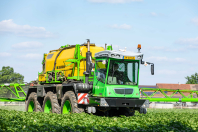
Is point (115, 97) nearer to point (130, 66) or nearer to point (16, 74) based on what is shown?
point (130, 66)

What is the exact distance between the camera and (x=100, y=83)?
1262 centimetres

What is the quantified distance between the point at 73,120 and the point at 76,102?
2.07 metres

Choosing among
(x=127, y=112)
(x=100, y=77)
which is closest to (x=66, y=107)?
(x=100, y=77)

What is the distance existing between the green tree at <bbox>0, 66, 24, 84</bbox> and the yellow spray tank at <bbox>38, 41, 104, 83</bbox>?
3120 inches

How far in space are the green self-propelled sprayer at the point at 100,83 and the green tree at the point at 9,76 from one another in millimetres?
82354

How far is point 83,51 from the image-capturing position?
49.1 feet

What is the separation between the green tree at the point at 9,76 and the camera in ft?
307

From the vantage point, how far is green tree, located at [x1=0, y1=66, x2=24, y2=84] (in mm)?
93500

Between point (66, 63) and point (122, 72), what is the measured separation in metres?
4.18

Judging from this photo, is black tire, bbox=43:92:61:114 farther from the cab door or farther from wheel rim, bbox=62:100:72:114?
the cab door

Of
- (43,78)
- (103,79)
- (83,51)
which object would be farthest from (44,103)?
(103,79)

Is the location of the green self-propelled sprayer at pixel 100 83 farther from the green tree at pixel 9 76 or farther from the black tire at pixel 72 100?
the green tree at pixel 9 76

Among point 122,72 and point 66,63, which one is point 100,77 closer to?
point 122,72

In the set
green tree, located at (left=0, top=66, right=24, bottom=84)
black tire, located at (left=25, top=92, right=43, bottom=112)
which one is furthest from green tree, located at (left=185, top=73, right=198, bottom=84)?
black tire, located at (left=25, top=92, right=43, bottom=112)
